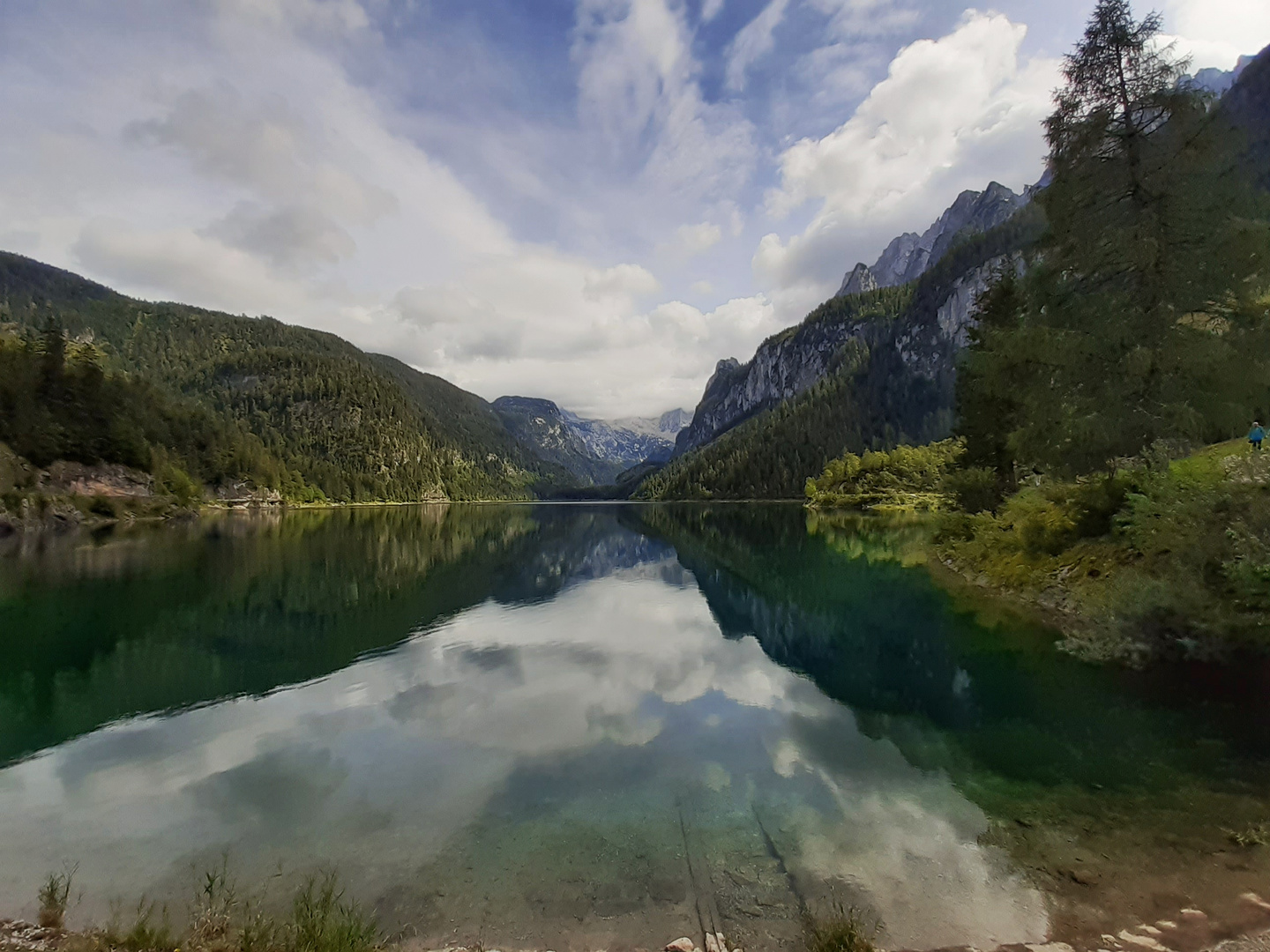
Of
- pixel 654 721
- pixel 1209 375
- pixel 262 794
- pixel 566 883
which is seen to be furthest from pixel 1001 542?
pixel 262 794

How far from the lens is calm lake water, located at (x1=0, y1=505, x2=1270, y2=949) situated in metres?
8.55

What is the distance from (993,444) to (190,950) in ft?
145

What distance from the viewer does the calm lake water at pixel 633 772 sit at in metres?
8.55

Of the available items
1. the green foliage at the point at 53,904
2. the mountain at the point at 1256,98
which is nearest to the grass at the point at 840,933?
the green foliage at the point at 53,904

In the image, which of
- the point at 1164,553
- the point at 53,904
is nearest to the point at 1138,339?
the point at 1164,553

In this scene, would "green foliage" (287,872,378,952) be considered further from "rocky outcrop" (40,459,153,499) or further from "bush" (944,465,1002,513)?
"rocky outcrop" (40,459,153,499)

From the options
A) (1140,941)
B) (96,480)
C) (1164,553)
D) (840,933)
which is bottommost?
(840,933)

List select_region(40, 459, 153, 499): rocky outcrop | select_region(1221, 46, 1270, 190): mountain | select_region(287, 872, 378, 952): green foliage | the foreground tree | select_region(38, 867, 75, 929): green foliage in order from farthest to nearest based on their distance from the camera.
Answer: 1. select_region(1221, 46, 1270, 190): mountain
2. select_region(40, 459, 153, 499): rocky outcrop
3. the foreground tree
4. select_region(38, 867, 75, 929): green foliage
5. select_region(287, 872, 378, 952): green foliage

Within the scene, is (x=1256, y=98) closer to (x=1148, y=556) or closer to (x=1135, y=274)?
(x=1135, y=274)

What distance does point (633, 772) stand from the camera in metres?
13.4

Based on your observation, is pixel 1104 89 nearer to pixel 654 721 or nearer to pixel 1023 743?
pixel 1023 743

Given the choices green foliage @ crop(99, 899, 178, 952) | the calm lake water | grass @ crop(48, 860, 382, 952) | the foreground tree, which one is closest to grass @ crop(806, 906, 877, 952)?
the calm lake water

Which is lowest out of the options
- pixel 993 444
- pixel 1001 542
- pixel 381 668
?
pixel 381 668

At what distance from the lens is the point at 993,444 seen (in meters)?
38.9
